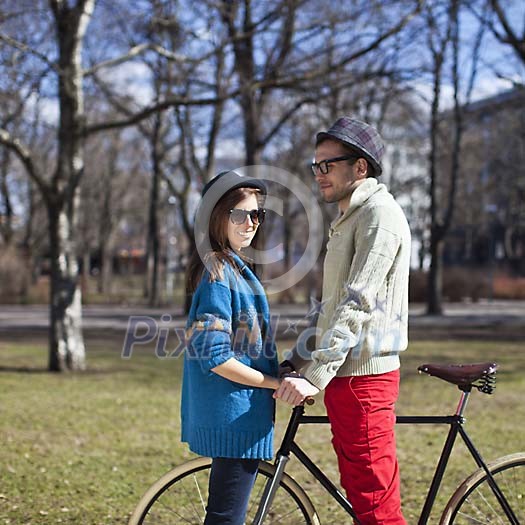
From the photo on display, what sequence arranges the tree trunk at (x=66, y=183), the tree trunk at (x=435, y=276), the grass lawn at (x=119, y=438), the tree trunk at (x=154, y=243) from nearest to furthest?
the grass lawn at (x=119, y=438)
the tree trunk at (x=66, y=183)
the tree trunk at (x=435, y=276)
the tree trunk at (x=154, y=243)

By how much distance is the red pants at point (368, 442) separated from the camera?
2.87m

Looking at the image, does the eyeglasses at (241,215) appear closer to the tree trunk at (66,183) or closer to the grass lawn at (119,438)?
the grass lawn at (119,438)

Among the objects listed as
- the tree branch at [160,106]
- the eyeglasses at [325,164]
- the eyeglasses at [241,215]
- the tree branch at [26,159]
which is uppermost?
the tree branch at [160,106]

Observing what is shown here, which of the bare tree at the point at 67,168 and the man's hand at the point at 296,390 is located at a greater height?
the bare tree at the point at 67,168

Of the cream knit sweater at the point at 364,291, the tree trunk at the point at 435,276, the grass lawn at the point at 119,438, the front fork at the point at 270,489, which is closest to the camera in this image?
the cream knit sweater at the point at 364,291

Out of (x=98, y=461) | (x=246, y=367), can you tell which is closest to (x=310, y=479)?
(x=98, y=461)

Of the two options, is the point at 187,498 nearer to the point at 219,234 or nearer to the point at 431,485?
the point at 431,485

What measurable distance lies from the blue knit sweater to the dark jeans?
71 mm

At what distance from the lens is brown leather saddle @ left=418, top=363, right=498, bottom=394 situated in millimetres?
3113

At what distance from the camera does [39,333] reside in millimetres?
19031

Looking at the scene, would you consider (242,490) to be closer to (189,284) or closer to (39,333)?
(189,284)

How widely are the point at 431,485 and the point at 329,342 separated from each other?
0.94 meters

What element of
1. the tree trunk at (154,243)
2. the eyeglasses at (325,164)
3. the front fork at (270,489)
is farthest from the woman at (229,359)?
the tree trunk at (154,243)

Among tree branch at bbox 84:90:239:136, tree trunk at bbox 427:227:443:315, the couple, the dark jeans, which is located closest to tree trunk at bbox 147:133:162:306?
tree trunk at bbox 427:227:443:315
